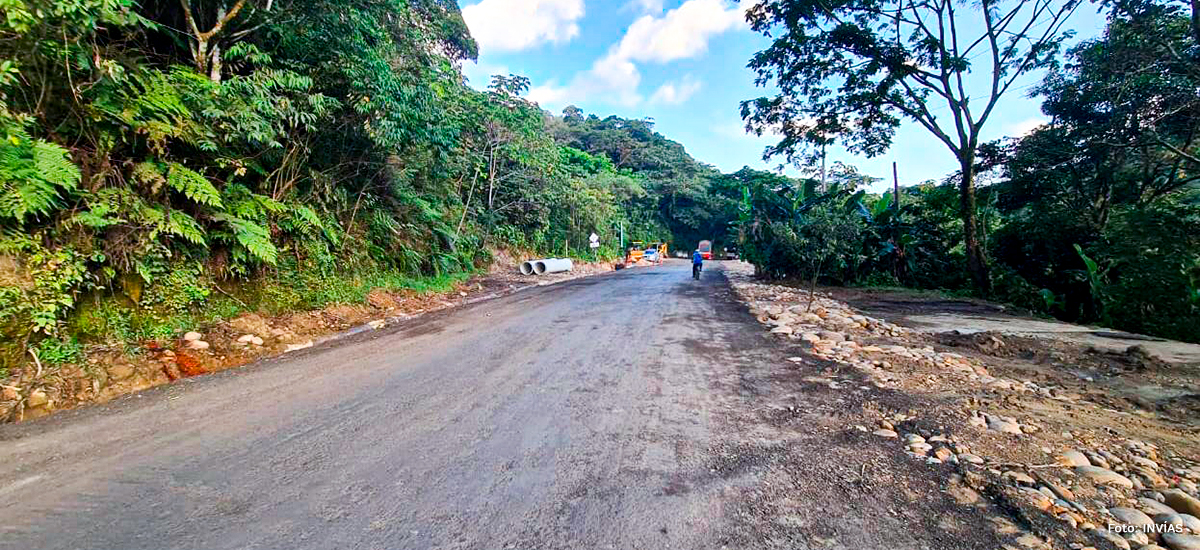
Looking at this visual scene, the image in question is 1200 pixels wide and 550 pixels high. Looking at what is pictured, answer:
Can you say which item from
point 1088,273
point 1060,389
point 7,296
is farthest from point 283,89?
point 1088,273

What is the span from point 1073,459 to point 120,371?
7840 millimetres

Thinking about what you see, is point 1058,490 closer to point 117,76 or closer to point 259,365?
point 259,365

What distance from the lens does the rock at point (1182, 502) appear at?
7.51 feet

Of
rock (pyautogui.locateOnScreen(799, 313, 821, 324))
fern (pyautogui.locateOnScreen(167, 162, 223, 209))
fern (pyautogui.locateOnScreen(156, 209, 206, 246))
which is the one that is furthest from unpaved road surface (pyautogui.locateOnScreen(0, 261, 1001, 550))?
rock (pyautogui.locateOnScreen(799, 313, 821, 324))

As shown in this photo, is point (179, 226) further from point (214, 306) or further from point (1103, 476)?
point (1103, 476)

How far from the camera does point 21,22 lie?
13.1ft

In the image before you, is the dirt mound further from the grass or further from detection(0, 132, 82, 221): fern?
detection(0, 132, 82, 221): fern

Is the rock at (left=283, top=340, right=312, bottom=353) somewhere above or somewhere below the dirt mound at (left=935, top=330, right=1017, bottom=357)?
below

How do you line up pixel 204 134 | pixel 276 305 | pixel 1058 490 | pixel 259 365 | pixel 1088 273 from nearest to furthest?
pixel 1058 490 < pixel 259 365 < pixel 204 134 < pixel 276 305 < pixel 1088 273

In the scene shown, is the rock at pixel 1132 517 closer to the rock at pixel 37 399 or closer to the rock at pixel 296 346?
the rock at pixel 37 399

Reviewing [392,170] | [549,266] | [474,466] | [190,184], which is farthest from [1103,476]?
[549,266]

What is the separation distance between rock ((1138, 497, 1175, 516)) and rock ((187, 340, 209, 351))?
26.5 ft

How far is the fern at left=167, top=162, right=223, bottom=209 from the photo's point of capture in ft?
19.2

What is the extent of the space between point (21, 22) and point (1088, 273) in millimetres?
17022
